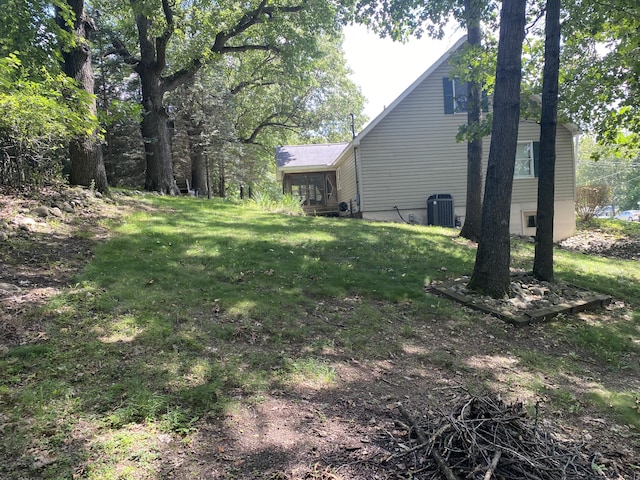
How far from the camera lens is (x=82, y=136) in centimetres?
852

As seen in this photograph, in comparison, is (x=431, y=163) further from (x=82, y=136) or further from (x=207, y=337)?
(x=207, y=337)

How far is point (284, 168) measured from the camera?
21.5 m

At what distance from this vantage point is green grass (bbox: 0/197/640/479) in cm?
251

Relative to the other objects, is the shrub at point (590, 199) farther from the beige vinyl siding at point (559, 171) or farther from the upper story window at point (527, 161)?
the upper story window at point (527, 161)

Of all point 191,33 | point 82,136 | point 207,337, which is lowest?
point 207,337

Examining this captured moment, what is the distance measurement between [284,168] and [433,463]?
2002 cm

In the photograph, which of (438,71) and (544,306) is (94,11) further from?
(544,306)

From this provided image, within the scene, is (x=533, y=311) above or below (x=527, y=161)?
below

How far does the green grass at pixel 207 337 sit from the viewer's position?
8.25 feet

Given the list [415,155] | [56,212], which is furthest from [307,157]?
[56,212]

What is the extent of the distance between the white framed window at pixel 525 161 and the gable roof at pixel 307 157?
8.93 metres

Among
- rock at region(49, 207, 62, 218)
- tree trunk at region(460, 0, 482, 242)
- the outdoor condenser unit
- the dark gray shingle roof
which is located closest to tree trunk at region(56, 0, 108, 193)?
rock at region(49, 207, 62, 218)

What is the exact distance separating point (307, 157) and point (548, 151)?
1663 centimetres

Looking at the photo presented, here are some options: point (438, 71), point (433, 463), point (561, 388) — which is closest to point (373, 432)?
point (433, 463)
